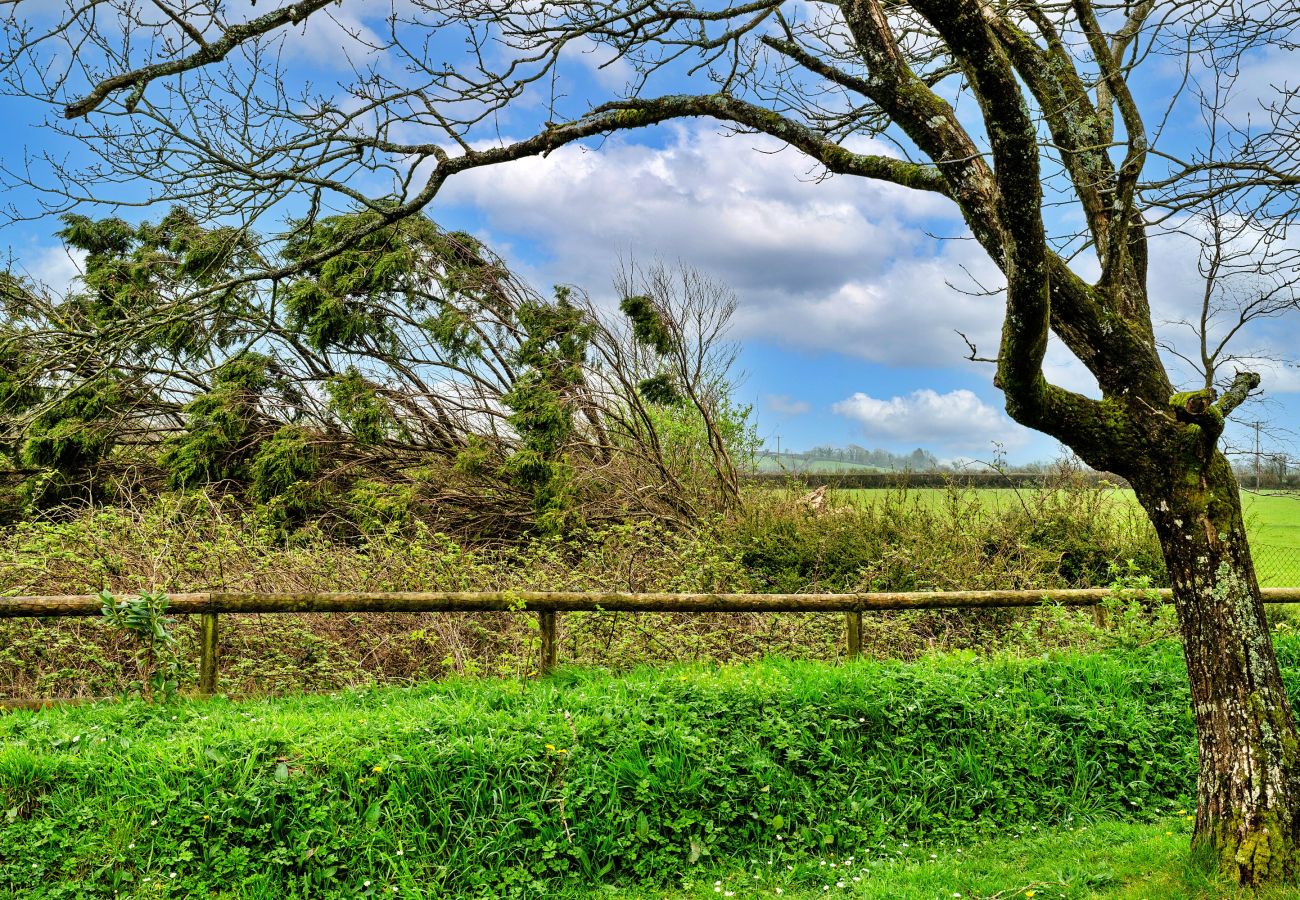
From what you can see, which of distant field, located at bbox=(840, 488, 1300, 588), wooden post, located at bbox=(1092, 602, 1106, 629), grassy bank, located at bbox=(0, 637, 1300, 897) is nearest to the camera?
grassy bank, located at bbox=(0, 637, 1300, 897)

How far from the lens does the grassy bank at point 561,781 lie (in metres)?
4.91

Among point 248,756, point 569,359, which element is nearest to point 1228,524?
point 248,756

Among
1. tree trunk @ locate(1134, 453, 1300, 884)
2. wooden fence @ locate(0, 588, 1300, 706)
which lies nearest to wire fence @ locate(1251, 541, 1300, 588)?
tree trunk @ locate(1134, 453, 1300, 884)

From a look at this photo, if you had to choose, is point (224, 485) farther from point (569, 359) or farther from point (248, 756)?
point (248, 756)

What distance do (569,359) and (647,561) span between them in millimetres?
4257

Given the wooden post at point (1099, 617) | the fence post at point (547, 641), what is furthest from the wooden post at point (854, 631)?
the wooden post at point (1099, 617)

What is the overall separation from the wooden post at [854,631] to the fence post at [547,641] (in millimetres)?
2468

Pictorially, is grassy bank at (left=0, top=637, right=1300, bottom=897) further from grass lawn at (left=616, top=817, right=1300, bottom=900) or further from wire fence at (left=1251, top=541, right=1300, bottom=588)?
wire fence at (left=1251, top=541, right=1300, bottom=588)

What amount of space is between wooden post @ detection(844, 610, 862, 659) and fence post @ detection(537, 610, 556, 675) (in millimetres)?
2468

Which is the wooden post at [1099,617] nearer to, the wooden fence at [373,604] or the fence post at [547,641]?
the wooden fence at [373,604]

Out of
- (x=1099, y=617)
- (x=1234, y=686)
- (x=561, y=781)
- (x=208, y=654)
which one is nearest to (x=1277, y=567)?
(x=1099, y=617)

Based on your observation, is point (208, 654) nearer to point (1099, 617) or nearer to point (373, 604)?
point (373, 604)

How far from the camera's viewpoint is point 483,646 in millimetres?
7949

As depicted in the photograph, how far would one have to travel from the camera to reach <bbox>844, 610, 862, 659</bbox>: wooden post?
7.29 meters
